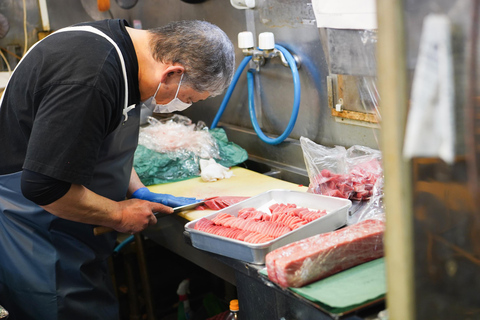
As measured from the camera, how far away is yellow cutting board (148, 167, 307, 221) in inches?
102

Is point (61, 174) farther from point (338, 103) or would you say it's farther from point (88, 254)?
point (338, 103)

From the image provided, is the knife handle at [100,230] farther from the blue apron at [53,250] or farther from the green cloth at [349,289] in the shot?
the green cloth at [349,289]

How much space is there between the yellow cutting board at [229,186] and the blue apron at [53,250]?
0.46 m

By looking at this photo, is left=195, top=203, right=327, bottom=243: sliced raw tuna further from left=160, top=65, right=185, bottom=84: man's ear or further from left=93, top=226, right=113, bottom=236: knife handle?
left=160, top=65, right=185, bottom=84: man's ear

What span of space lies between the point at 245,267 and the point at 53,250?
2.90ft

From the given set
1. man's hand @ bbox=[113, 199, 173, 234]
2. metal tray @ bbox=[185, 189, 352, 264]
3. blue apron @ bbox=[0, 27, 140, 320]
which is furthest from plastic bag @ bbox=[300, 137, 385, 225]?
blue apron @ bbox=[0, 27, 140, 320]

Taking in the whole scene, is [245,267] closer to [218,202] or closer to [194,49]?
[218,202]

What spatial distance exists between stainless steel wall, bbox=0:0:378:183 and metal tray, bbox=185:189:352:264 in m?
0.47

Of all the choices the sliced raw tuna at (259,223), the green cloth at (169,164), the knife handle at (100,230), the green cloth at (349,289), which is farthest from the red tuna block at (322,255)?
the green cloth at (169,164)

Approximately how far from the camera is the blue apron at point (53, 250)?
212 centimetres

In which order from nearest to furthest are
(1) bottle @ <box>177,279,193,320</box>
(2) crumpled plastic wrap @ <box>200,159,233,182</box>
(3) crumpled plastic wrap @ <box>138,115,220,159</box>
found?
1. (2) crumpled plastic wrap @ <box>200,159,233,182</box>
2. (3) crumpled plastic wrap @ <box>138,115,220,159</box>
3. (1) bottle @ <box>177,279,193,320</box>

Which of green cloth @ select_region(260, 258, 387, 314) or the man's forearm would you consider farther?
the man's forearm

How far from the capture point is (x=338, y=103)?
2.61m

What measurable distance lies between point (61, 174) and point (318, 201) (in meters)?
1.00
